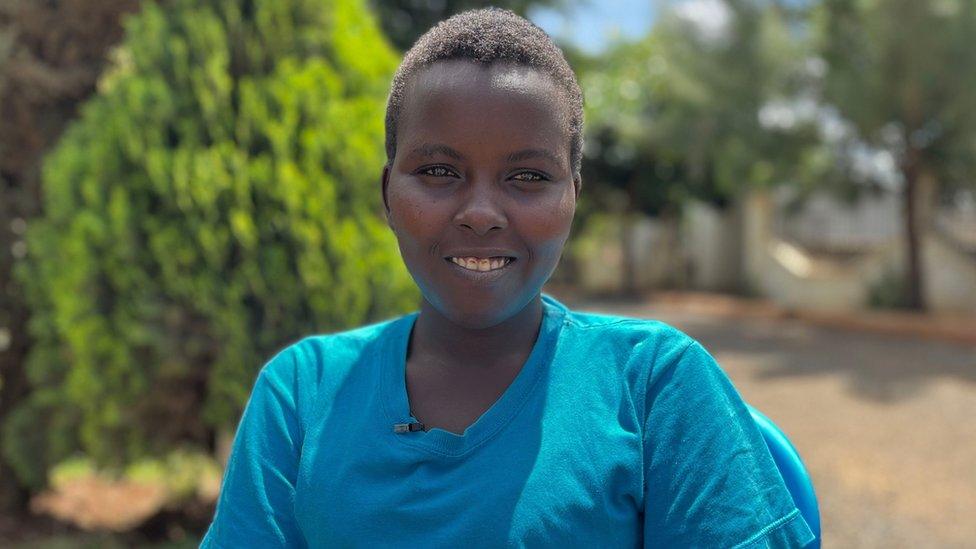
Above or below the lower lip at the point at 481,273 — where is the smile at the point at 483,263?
above

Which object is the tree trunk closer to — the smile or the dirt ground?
the dirt ground

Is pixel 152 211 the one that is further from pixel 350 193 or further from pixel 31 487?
pixel 31 487

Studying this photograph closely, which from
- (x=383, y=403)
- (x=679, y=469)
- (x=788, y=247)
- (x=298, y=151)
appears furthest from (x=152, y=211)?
(x=788, y=247)

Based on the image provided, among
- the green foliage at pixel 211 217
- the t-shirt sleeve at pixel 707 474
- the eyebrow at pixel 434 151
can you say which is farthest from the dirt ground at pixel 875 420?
the eyebrow at pixel 434 151

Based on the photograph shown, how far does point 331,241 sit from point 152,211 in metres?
0.76

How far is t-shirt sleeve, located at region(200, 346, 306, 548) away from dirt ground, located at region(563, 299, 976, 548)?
4.03 meters

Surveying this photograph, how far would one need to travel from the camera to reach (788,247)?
18000 millimetres

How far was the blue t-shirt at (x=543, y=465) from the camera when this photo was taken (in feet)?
4.25

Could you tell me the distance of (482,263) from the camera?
140 centimetres

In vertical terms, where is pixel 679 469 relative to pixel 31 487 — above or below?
above

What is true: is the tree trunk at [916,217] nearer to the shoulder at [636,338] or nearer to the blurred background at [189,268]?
the blurred background at [189,268]

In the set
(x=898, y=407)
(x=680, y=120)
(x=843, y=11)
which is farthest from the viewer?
(x=680, y=120)

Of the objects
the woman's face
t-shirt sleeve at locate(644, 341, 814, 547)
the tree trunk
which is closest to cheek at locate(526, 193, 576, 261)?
the woman's face

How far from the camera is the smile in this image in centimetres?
140
